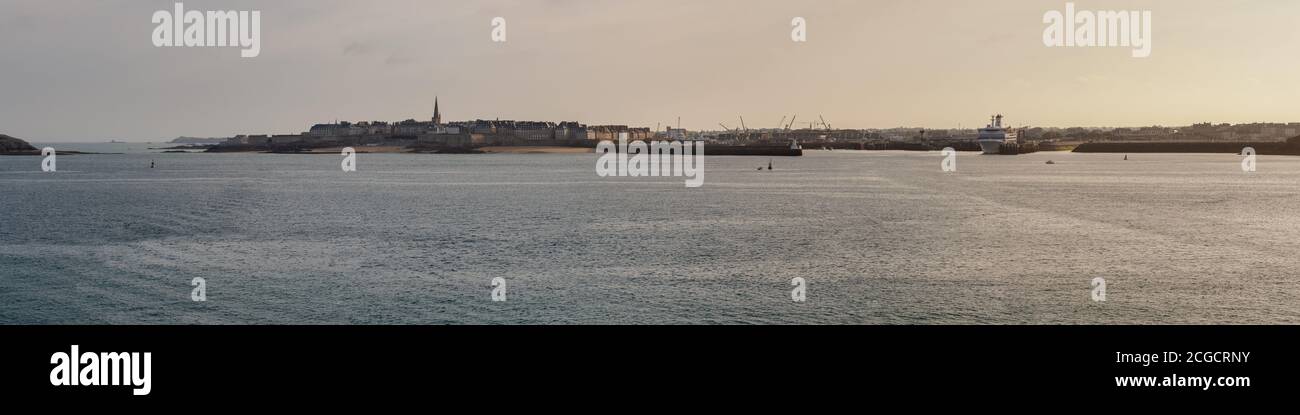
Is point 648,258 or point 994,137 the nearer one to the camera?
point 648,258

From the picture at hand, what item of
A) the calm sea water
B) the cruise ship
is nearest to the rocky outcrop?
the calm sea water

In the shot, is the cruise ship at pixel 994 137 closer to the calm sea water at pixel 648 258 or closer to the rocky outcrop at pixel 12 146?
the calm sea water at pixel 648 258

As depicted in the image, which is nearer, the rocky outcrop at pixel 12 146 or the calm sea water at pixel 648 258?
the calm sea water at pixel 648 258

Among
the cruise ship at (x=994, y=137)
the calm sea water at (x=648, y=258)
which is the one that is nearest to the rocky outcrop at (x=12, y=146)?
the calm sea water at (x=648, y=258)

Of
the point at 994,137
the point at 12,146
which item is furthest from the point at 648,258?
the point at 12,146

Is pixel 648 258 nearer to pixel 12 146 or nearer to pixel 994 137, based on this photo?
pixel 994 137
